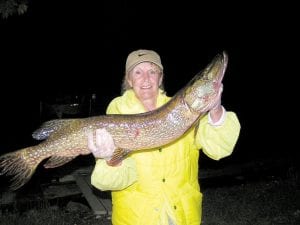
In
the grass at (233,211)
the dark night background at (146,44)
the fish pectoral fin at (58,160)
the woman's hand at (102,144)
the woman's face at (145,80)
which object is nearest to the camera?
the woman's hand at (102,144)

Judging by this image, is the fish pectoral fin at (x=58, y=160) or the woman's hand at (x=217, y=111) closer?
the woman's hand at (x=217, y=111)

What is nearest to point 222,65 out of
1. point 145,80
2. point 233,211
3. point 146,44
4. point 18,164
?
point 145,80

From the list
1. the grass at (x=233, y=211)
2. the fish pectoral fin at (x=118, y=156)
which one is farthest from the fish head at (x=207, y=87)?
the grass at (x=233, y=211)

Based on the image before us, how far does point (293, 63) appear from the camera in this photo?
955 inches

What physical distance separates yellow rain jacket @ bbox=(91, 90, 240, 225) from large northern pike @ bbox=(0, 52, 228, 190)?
111mm

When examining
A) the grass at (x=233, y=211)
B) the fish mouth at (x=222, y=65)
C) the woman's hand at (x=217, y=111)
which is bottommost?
the grass at (x=233, y=211)

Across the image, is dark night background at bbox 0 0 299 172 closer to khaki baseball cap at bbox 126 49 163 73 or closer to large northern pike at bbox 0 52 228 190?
khaki baseball cap at bbox 126 49 163 73

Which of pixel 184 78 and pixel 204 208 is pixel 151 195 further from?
pixel 184 78

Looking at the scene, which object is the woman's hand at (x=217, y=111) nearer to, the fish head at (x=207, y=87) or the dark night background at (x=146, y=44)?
the fish head at (x=207, y=87)

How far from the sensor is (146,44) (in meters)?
25.1

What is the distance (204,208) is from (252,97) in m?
15.0

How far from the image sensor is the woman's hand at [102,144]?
3.02m

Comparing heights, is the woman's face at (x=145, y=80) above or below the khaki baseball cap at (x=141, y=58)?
below

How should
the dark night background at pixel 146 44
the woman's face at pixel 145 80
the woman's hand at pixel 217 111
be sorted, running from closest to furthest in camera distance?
the woman's hand at pixel 217 111 < the woman's face at pixel 145 80 < the dark night background at pixel 146 44
